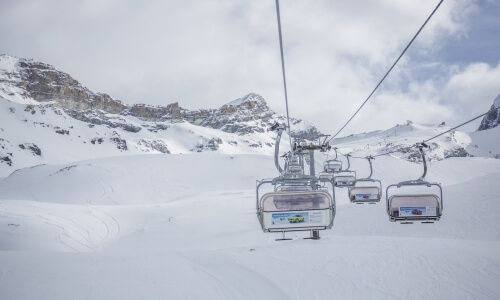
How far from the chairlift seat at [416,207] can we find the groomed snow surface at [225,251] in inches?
54.4

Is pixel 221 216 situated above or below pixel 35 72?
below

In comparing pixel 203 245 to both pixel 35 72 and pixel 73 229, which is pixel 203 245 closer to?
pixel 73 229

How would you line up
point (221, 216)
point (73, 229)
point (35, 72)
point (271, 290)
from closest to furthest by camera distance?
point (271, 290)
point (73, 229)
point (221, 216)
point (35, 72)

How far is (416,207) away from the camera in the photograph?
1004 centimetres

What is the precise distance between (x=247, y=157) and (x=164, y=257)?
44.6m

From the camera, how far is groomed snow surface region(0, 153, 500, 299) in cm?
862

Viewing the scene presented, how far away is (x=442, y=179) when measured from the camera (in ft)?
204

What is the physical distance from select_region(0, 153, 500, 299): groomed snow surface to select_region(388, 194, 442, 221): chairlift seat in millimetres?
1382

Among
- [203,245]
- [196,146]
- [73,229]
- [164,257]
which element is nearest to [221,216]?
[203,245]

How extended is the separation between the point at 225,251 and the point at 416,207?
→ 253 inches

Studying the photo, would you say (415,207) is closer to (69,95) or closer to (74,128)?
(74,128)

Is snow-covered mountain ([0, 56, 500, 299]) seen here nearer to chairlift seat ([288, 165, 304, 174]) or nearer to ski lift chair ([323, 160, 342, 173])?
ski lift chair ([323, 160, 342, 173])

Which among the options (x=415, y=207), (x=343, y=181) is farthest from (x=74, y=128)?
(x=415, y=207)

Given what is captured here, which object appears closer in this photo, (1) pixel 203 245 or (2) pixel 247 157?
(1) pixel 203 245
